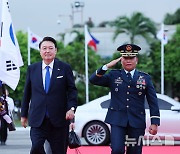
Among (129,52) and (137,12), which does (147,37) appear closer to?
(137,12)

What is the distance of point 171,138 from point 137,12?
35543mm

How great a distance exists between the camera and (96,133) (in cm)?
1526

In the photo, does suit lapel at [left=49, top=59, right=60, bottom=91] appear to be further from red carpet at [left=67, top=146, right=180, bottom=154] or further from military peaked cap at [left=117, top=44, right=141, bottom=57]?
red carpet at [left=67, top=146, right=180, bottom=154]

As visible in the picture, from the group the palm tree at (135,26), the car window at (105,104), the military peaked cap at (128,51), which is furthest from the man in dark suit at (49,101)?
the palm tree at (135,26)

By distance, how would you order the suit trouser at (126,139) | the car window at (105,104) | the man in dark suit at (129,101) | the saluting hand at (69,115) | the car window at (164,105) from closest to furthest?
the saluting hand at (69,115) < the suit trouser at (126,139) < the man in dark suit at (129,101) < the car window at (164,105) < the car window at (105,104)

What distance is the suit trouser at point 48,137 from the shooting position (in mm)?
7742

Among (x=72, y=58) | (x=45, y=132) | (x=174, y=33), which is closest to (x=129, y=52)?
(x=45, y=132)

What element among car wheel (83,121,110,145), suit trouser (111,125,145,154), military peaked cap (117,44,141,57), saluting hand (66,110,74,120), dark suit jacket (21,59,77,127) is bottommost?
car wheel (83,121,110,145)

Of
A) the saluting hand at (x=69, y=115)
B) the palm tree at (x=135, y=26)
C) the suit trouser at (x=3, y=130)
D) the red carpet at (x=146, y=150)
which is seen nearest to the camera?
the saluting hand at (x=69, y=115)

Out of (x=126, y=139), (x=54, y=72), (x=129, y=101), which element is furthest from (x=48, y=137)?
(x=129, y=101)

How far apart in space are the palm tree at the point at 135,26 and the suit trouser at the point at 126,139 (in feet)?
139

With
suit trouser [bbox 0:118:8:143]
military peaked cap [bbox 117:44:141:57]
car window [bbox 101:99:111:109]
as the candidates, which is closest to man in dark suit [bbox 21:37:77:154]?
military peaked cap [bbox 117:44:141:57]

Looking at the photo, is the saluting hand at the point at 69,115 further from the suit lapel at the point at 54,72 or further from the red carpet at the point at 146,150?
the red carpet at the point at 146,150

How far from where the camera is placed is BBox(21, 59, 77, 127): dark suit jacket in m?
7.77
